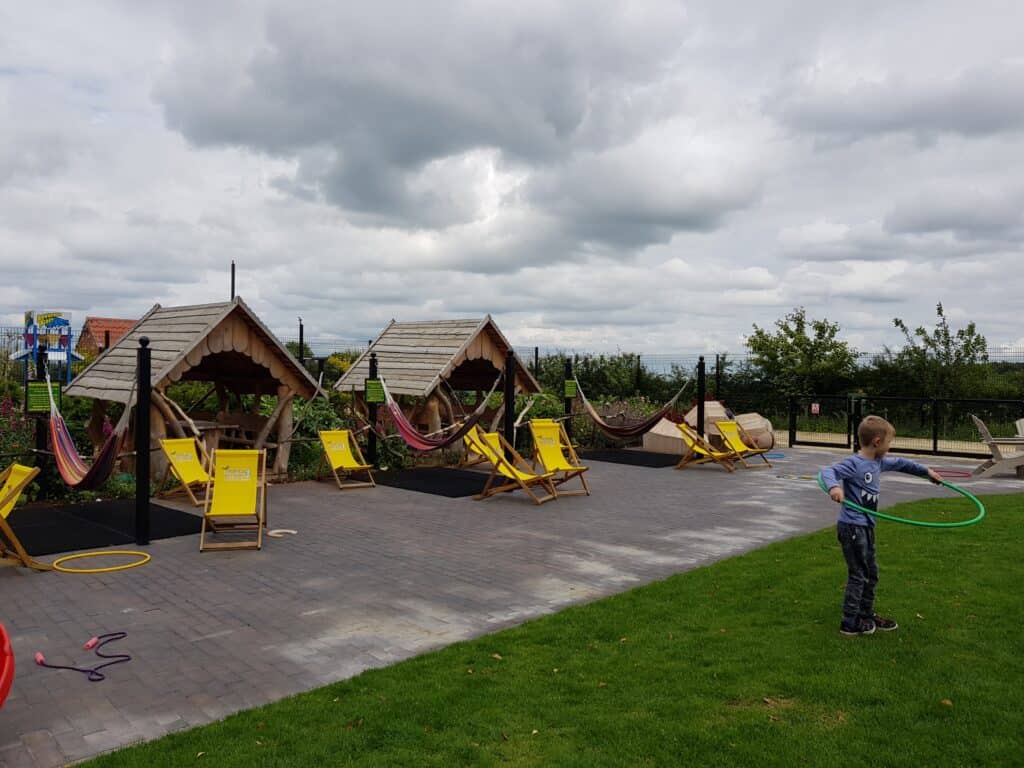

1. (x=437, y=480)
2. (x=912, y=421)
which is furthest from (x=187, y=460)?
(x=912, y=421)

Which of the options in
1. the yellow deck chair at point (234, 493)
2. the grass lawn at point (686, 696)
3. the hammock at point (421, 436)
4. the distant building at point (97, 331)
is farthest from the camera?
the distant building at point (97, 331)

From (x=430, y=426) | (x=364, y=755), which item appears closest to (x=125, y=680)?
(x=364, y=755)

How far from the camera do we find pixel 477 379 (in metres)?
16.2

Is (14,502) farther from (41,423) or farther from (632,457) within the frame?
(632,457)

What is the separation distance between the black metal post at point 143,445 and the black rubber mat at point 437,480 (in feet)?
13.2

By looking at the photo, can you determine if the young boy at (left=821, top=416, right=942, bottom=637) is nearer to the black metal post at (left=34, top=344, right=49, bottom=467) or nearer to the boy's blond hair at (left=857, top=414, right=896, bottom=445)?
the boy's blond hair at (left=857, top=414, right=896, bottom=445)

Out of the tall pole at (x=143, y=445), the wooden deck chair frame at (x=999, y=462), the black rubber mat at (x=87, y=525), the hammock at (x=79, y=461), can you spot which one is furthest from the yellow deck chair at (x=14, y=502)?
the wooden deck chair frame at (x=999, y=462)

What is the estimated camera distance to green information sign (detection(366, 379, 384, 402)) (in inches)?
485

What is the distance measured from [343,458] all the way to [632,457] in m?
6.20

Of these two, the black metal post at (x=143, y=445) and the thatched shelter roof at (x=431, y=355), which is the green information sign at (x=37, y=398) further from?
the thatched shelter roof at (x=431, y=355)

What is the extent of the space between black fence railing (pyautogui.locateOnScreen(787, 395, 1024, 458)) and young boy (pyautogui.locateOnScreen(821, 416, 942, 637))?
497 inches

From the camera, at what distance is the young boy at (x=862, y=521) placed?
4613 mm

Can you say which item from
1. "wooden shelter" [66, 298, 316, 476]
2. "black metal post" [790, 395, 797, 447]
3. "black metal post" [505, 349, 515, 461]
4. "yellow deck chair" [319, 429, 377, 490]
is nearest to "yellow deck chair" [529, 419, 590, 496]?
"black metal post" [505, 349, 515, 461]

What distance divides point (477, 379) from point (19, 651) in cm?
1201
